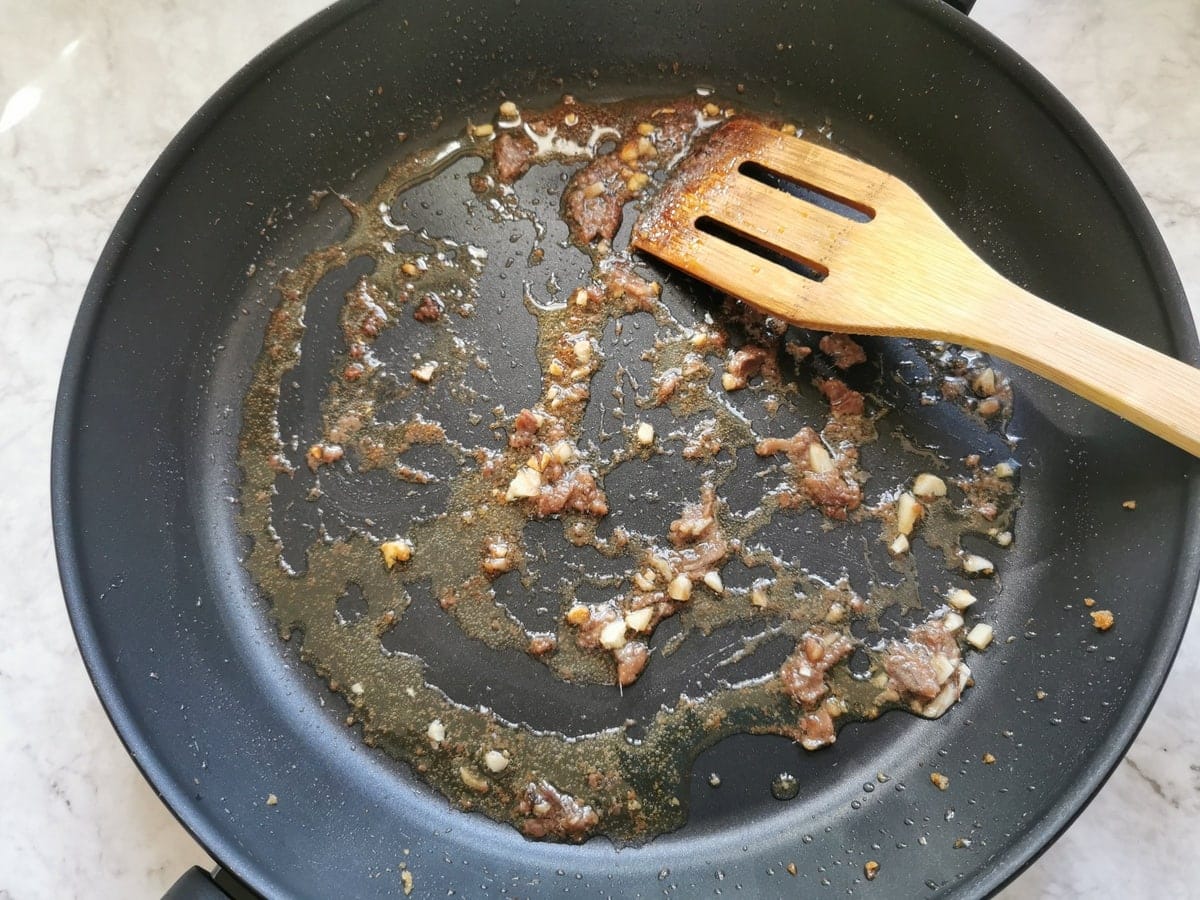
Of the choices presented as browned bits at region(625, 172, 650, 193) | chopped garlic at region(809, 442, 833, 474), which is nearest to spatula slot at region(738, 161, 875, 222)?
browned bits at region(625, 172, 650, 193)

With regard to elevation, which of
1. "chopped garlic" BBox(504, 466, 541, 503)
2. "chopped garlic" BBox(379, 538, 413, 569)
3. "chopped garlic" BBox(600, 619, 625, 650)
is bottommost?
"chopped garlic" BBox(600, 619, 625, 650)

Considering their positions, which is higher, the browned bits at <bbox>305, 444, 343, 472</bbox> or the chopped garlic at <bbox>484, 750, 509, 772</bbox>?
the browned bits at <bbox>305, 444, 343, 472</bbox>

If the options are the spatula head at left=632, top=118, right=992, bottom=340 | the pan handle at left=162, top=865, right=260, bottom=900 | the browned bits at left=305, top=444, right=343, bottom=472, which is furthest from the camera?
the browned bits at left=305, top=444, right=343, bottom=472

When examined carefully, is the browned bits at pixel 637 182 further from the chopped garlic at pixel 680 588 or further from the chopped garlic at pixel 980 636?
the chopped garlic at pixel 980 636

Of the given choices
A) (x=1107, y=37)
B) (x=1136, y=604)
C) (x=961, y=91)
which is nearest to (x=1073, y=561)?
(x=1136, y=604)

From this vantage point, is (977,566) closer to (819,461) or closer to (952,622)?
(952,622)

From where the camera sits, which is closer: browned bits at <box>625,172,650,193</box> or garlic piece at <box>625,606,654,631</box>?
garlic piece at <box>625,606,654,631</box>

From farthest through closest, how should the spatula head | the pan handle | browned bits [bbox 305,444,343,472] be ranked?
browned bits [bbox 305,444,343,472] < the spatula head < the pan handle

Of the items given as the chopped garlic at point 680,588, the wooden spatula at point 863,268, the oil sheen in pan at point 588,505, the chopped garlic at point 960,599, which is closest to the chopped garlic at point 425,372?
the oil sheen in pan at point 588,505

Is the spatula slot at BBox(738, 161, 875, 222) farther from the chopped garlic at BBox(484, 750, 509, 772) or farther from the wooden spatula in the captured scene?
the chopped garlic at BBox(484, 750, 509, 772)
